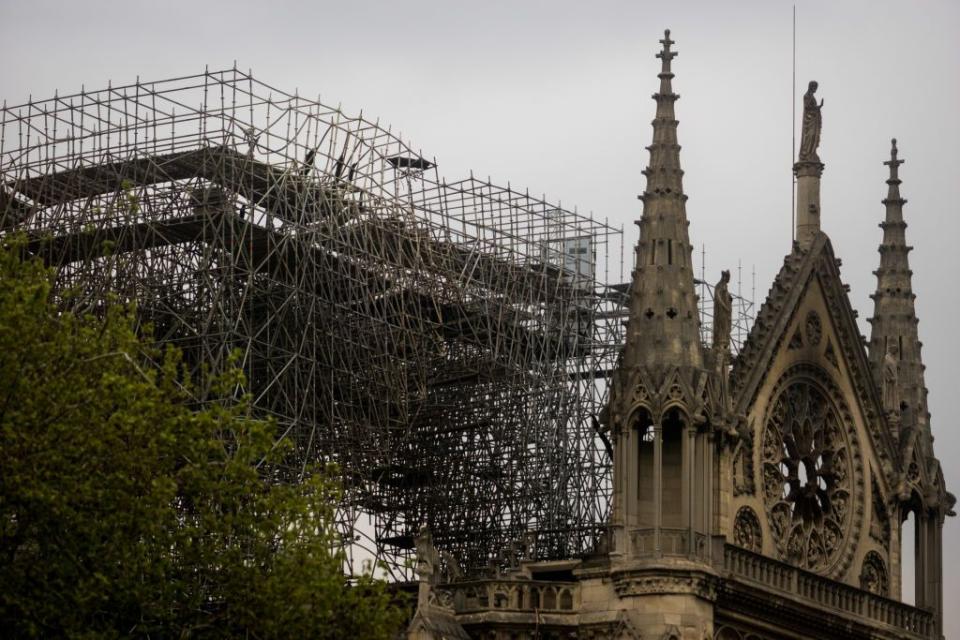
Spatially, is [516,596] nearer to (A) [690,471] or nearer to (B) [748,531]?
(A) [690,471]

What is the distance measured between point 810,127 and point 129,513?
27.3m

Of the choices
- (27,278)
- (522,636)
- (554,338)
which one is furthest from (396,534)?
(27,278)

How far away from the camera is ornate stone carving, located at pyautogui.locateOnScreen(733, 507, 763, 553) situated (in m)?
65.8

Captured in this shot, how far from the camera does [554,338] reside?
266 ft

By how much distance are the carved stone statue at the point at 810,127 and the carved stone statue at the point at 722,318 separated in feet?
20.5

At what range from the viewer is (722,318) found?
66.4 metres

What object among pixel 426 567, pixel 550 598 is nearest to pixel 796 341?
pixel 550 598

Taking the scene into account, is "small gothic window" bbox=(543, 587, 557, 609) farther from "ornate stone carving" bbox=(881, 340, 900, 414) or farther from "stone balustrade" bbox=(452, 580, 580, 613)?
"ornate stone carving" bbox=(881, 340, 900, 414)

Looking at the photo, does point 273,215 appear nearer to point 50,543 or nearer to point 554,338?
point 554,338

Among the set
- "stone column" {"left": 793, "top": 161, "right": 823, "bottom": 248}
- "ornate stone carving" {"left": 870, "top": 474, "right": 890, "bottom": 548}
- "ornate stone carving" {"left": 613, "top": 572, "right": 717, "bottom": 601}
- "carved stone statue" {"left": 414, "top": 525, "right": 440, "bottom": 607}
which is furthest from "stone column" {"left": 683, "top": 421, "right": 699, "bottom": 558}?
"ornate stone carving" {"left": 870, "top": 474, "right": 890, "bottom": 548}

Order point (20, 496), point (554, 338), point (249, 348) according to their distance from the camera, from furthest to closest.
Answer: point (554, 338)
point (249, 348)
point (20, 496)

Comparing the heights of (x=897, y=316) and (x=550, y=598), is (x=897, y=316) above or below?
above

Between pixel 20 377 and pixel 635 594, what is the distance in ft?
58.9

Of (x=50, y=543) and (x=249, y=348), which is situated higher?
(x=249, y=348)
